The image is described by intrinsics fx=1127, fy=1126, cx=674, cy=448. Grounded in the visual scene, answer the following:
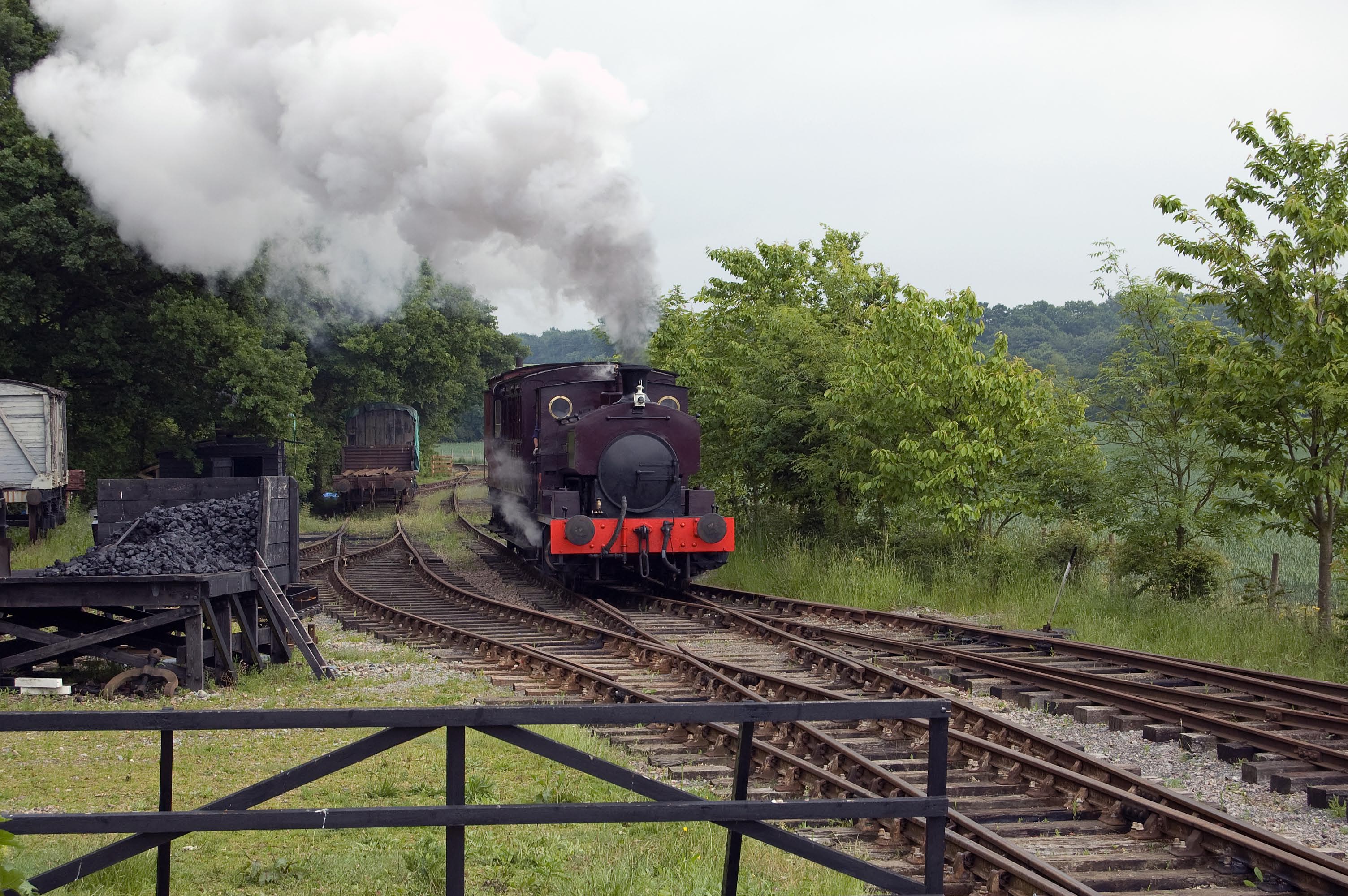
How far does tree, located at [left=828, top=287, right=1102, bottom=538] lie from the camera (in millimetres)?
14727

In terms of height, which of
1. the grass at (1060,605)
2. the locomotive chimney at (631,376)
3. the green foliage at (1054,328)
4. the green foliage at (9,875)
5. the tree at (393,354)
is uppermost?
the green foliage at (1054,328)

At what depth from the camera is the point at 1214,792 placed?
668cm

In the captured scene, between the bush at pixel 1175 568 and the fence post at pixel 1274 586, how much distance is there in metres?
0.55

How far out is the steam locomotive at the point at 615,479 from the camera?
14820mm

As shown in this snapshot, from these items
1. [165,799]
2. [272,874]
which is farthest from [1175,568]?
[165,799]

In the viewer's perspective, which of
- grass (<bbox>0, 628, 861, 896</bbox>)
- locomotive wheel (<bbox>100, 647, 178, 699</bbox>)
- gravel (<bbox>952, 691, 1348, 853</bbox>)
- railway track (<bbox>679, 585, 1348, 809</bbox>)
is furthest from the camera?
locomotive wheel (<bbox>100, 647, 178, 699</bbox>)

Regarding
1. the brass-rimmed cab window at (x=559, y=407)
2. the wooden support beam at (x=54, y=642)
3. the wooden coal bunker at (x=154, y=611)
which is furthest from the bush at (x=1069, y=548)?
the wooden support beam at (x=54, y=642)

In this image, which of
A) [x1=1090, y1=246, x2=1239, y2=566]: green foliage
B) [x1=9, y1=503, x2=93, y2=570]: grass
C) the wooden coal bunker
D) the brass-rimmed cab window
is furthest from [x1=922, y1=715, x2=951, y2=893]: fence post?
[x1=9, y1=503, x2=93, y2=570]: grass

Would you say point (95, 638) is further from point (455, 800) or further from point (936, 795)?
point (936, 795)

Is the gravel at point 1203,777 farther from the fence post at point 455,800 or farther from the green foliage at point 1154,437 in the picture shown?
the green foliage at point 1154,437

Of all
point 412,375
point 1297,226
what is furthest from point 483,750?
point 412,375

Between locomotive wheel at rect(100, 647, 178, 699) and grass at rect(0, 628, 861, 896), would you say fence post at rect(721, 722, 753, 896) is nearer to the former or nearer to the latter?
grass at rect(0, 628, 861, 896)

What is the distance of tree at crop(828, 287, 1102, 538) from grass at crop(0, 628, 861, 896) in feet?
25.7

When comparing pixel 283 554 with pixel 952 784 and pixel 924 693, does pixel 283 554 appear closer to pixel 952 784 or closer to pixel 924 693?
pixel 924 693
